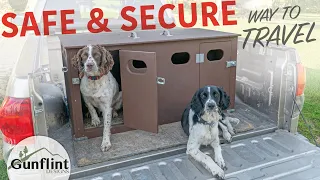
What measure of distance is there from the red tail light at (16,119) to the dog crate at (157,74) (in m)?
0.78

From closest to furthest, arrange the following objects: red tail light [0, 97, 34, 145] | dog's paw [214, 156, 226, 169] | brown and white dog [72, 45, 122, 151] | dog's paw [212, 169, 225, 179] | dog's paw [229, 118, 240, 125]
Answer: red tail light [0, 97, 34, 145], dog's paw [212, 169, 225, 179], dog's paw [214, 156, 226, 169], brown and white dog [72, 45, 122, 151], dog's paw [229, 118, 240, 125]

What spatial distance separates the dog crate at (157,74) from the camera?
119 inches

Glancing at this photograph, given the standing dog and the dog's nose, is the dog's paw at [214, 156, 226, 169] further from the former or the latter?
the dog's nose

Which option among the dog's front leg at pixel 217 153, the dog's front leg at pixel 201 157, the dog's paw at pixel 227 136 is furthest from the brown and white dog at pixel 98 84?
the dog's paw at pixel 227 136

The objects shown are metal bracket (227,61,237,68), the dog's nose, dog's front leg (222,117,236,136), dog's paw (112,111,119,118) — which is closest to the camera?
the dog's nose

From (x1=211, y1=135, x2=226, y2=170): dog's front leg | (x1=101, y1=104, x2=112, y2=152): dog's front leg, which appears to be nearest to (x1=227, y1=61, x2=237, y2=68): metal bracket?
(x1=211, y1=135, x2=226, y2=170): dog's front leg

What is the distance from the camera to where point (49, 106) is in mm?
3059

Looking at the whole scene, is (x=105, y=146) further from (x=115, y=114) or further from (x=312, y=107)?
(x=312, y=107)

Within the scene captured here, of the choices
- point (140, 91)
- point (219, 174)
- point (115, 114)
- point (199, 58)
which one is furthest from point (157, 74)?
point (219, 174)

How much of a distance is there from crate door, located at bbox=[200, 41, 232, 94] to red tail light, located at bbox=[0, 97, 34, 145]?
1.93 m

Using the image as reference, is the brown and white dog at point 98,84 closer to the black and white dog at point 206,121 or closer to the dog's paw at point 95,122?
the dog's paw at point 95,122

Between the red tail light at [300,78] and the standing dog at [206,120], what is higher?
the red tail light at [300,78]

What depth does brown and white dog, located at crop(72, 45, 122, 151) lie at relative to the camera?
296cm

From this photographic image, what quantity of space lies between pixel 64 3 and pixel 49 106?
1906mm
